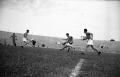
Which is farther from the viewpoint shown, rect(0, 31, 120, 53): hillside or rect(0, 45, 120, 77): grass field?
rect(0, 31, 120, 53): hillside

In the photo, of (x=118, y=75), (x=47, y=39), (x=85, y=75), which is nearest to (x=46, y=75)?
(x=85, y=75)

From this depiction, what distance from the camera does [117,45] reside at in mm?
54031

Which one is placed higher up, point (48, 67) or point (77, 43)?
point (77, 43)

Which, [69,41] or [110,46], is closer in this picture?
[69,41]

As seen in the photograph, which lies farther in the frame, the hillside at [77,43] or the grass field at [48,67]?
the hillside at [77,43]

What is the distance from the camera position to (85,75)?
25.7 ft

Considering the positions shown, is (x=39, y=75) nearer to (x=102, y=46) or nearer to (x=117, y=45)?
(x=102, y=46)

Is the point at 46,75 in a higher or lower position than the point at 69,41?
lower

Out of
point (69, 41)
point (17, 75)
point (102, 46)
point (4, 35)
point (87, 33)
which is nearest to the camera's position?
point (17, 75)

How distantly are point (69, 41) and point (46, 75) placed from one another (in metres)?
14.4

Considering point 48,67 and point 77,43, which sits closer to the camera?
point 48,67

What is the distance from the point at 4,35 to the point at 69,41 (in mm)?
46590

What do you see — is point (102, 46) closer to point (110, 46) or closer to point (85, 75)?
point (110, 46)

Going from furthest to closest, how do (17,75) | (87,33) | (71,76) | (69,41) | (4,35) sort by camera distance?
1. (4,35)
2. (69,41)
3. (87,33)
4. (71,76)
5. (17,75)
